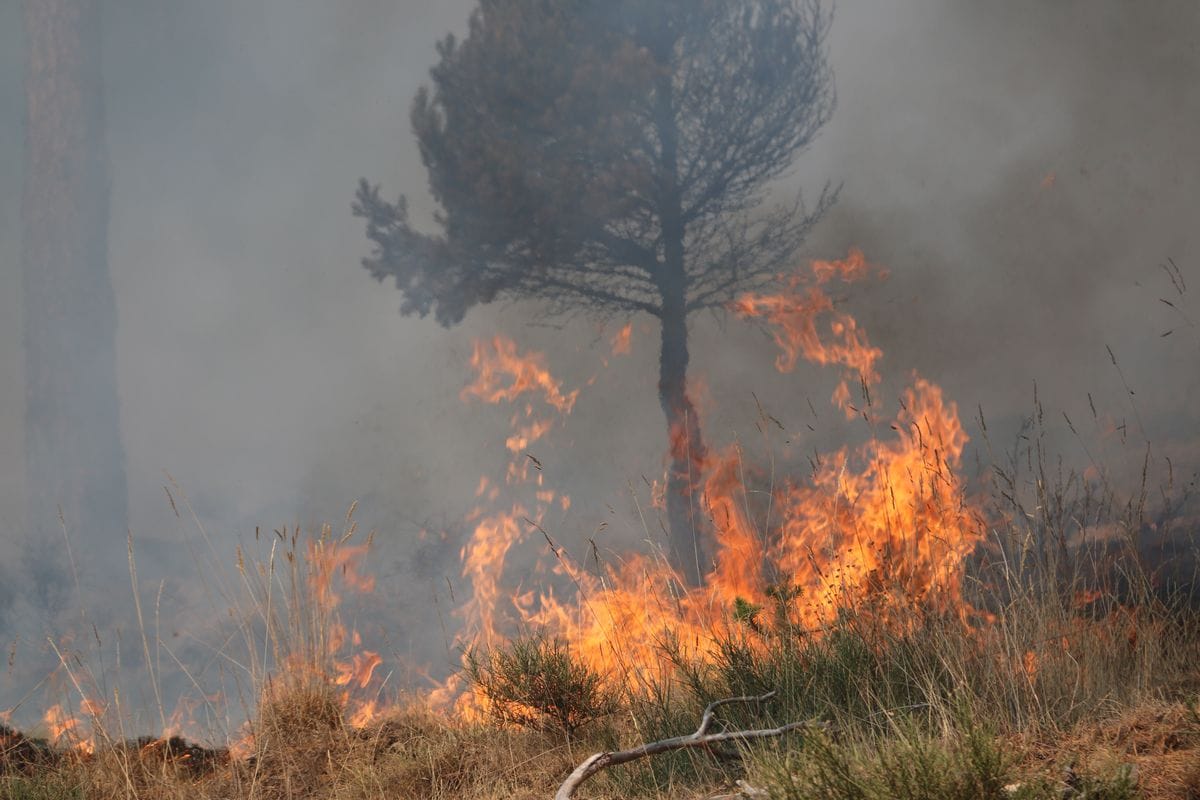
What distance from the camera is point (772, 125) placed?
362 inches

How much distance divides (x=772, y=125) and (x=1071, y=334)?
3442 millimetres

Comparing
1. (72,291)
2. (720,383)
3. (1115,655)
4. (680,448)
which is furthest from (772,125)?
(72,291)

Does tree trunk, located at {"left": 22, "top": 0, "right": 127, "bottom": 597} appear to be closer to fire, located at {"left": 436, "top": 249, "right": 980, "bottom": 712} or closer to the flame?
fire, located at {"left": 436, "top": 249, "right": 980, "bottom": 712}

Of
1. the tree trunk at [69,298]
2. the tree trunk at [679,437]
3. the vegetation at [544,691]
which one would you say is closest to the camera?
the vegetation at [544,691]

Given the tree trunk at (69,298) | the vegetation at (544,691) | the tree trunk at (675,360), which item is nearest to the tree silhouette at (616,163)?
the tree trunk at (675,360)

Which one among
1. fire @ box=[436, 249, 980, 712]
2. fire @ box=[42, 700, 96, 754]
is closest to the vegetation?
fire @ box=[436, 249, 980, 712]

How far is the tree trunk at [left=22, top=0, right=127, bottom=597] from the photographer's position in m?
8.89

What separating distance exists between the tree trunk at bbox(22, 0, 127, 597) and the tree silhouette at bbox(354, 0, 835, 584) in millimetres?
2752

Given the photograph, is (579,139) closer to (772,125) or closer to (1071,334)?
(772,125)

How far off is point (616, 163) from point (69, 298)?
560 centimetres

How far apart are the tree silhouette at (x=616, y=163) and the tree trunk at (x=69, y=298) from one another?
2752mm

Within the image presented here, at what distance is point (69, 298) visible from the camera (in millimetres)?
9125

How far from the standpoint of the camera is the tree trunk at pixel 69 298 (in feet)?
29.2

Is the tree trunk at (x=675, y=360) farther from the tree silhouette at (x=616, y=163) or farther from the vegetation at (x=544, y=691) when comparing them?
the vegetation at (x=544, y=691)
